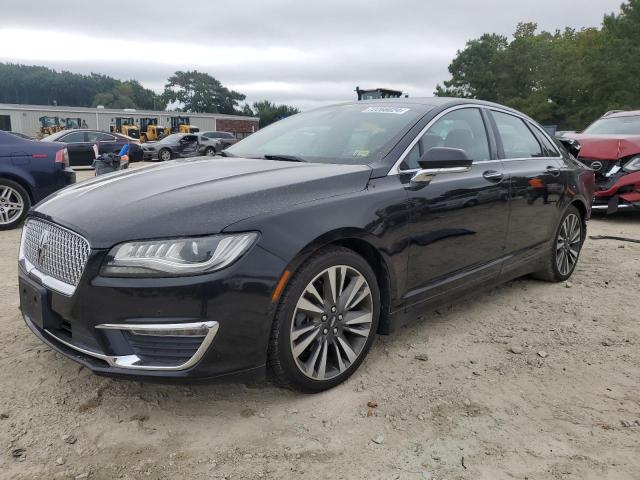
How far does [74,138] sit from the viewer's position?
18.6 metres

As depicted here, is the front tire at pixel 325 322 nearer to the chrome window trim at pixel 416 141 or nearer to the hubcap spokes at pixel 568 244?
the chrome window trim at pixel 416 141

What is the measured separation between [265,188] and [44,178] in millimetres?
5791

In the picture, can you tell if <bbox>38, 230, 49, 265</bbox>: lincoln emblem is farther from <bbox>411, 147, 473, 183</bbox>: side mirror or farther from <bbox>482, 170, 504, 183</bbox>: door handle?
<bbox>482, 170, 504, 183</bbox>: door handle

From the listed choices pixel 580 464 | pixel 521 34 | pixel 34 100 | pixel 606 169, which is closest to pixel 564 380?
pixel 580 464

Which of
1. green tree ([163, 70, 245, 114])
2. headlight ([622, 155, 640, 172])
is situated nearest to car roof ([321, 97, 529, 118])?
headlight ([622, 155, 640, 172])

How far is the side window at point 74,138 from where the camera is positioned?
18.4 metres

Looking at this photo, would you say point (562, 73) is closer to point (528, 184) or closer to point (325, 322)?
point (528, 184)

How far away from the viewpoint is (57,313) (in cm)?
248

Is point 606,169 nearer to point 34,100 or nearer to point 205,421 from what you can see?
point 205,421

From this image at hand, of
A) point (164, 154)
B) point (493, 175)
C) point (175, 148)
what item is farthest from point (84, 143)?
point (493, 175)

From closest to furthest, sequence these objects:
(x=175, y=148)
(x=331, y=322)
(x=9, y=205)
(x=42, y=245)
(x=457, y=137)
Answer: (x=42, y=245), (x=331, y=322), (x=457, y=137), (x=9, y=205), (x=175, y=148)

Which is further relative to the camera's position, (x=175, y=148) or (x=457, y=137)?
(x=175, y=148)

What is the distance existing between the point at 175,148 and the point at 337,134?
23227mm

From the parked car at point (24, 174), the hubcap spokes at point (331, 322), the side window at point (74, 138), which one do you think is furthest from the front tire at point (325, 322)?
the side window at point (74, 138)
